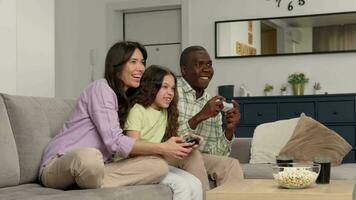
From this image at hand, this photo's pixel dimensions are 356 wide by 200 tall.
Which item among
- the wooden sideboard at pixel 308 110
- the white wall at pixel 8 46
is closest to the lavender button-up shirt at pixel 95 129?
the white wall at pixel 8 46

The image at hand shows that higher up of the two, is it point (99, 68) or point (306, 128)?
point (99, 68)

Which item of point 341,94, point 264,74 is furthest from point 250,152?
point 264,74

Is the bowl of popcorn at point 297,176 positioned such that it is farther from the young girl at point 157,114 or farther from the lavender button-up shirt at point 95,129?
the lavender button-up shirt at point 95,129

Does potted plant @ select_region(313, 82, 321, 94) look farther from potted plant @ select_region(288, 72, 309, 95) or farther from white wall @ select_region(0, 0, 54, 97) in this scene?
white wall @ select_region(0, 0, 54, 97)

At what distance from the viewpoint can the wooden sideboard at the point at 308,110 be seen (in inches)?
210

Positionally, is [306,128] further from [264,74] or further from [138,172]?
[264,74]

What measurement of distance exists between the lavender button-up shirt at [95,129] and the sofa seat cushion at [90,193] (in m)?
0.19

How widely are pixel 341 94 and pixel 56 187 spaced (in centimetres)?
368

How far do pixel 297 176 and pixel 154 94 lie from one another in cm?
84

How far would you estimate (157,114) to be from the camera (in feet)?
9.03

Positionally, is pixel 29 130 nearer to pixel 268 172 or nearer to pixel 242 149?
pixel 268 172

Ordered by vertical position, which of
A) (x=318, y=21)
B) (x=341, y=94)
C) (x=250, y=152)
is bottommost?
(x=250, y=152)

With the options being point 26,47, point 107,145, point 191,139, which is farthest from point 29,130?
point 26,47

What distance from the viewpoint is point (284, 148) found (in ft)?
11.3
